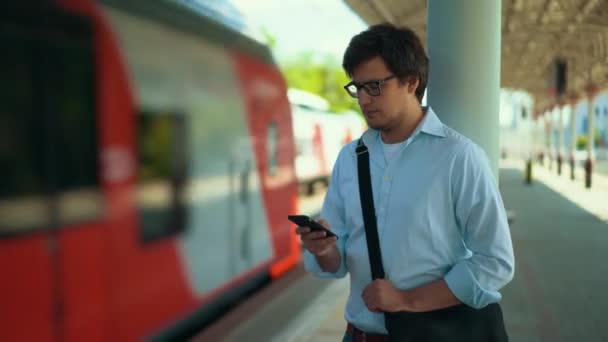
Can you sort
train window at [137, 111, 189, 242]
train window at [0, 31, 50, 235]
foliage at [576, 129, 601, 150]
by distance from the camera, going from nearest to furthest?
1. train window at [0, 31, 50, 235]
2. train window at [137, 111, 189, 242]
3. foliage at [576, 129, 601, 150]

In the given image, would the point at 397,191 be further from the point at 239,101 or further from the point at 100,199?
the point at 239,101

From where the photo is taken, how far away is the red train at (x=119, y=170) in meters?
3.71

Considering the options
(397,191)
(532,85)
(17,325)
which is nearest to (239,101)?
(17,325)

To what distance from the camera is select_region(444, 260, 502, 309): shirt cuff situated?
192cm

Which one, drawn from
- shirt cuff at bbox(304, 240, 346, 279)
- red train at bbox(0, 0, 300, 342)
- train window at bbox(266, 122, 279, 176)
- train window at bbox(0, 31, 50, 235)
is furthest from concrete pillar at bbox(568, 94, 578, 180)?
shirt cuff at bbox(304, 240, 346, 279)

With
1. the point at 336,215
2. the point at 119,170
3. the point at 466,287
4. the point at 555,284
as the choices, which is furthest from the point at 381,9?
the point at 466,287

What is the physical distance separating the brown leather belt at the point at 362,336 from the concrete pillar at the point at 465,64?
2.07 metres

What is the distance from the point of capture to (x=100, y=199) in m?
4.35

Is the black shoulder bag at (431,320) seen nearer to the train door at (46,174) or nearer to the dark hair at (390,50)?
the dark hair at (390,50)

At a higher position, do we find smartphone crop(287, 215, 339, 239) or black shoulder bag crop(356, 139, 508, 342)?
smartphone crop(287, 215, 339, 239)

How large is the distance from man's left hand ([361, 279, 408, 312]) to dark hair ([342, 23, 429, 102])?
24.1 inches

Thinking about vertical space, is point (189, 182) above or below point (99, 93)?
below

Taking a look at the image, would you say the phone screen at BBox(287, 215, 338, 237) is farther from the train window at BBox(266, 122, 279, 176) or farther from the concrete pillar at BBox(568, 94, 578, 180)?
the concrete pillar at BBox(568, 94, 578, 180)

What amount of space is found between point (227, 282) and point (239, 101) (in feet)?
5.92
